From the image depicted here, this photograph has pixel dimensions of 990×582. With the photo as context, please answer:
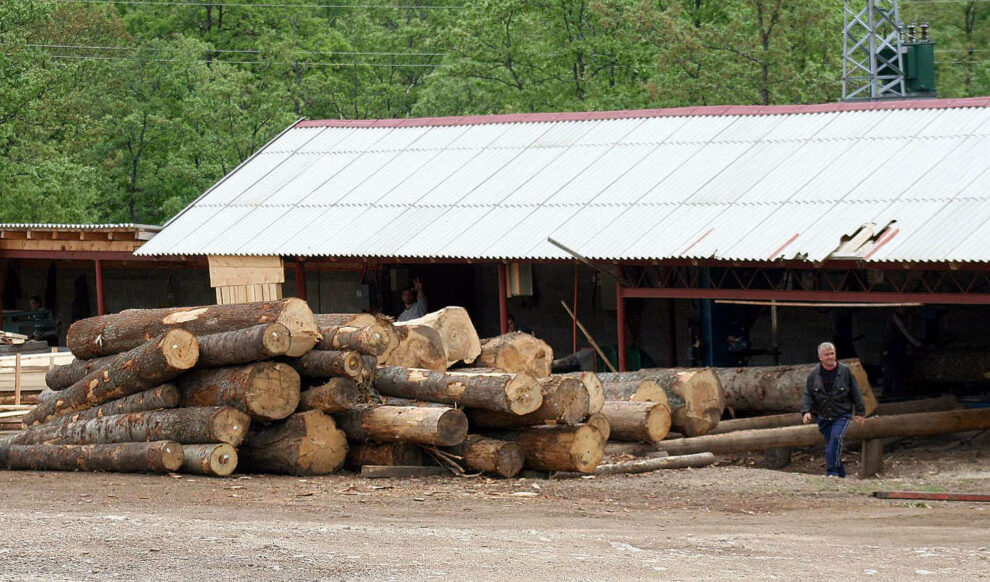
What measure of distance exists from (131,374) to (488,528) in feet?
16.7

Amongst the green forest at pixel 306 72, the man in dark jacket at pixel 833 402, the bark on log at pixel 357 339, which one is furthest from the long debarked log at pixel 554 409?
the green forest at pixel 306 72

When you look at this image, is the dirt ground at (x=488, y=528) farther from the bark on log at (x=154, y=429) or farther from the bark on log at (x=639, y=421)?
the bark on log at (x=639, y=421)

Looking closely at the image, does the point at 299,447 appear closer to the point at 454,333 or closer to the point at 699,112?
the point at 454,333

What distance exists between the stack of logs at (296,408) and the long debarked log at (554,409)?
0.01 metres

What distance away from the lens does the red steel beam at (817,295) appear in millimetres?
17781

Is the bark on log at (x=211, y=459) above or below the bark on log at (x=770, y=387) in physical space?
below

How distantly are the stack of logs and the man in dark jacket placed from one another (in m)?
2.44

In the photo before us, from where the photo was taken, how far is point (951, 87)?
50.8 meters

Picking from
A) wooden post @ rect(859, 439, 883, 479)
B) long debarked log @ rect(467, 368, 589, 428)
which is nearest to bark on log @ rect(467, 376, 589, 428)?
long debarked log @ rect(467, 368, 589, 428)

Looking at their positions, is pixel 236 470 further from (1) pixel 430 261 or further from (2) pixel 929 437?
(2) pixel 929 437

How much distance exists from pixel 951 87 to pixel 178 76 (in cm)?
2750

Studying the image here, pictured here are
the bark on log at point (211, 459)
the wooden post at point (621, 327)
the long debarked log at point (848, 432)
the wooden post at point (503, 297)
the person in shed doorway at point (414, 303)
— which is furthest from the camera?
the person in shed doorway at point (414, 303)

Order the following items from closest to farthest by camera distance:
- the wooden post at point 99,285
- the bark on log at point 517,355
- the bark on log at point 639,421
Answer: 1. the bark on log at point 639,421
2. the bark on log at point 517,355
3. the wooden post at point 99,285

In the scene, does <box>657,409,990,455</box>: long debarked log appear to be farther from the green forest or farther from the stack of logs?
the green forest
